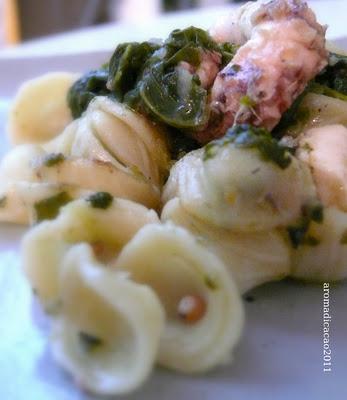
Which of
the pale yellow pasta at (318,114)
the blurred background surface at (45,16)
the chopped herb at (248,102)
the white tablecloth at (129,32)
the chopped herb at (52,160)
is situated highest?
the chopped herb at (248,102)

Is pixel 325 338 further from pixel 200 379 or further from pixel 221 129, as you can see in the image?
pixel 221 129

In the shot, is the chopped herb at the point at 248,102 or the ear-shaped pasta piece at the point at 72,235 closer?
the ear-shaped pasta piece at the point at 72,235

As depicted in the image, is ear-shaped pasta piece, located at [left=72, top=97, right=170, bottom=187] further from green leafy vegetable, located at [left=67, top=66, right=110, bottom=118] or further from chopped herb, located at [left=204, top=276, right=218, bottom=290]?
chopped herb, located at [left=204, top=276, right=218, bottom=290]

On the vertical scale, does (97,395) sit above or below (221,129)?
below

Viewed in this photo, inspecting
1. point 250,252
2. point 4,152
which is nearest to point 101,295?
point 250,252

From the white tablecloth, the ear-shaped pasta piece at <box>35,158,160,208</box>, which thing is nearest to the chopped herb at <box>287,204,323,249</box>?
the ear-shaped pasta piece at <box>35,158,160,208</box>

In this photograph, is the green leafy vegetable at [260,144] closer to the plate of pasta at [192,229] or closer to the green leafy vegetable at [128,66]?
the plate of pasta at [192,229]

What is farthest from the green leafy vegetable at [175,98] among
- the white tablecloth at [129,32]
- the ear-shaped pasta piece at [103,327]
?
the white tablecloth at [129,32]
